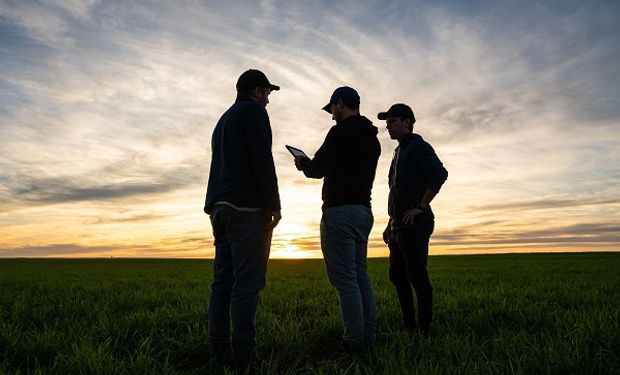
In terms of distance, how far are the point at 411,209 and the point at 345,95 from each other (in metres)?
1.46

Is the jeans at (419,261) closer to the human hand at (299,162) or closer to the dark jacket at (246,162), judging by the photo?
the human hand at (299,162)

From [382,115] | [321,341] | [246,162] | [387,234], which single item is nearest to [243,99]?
[246,162]

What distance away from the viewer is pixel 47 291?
33.9 ft

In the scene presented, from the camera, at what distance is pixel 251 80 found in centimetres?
412

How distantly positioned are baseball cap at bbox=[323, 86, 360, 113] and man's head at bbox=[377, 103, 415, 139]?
2.93 ft

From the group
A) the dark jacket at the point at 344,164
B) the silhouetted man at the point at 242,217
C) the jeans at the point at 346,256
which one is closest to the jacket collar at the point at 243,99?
the silhouetted man at the point at 242,217

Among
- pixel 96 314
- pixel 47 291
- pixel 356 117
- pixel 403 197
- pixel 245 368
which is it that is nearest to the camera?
pixel 245 368

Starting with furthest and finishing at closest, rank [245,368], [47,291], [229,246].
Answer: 1. [47,291]
2. [229,246]
3. [245,368]

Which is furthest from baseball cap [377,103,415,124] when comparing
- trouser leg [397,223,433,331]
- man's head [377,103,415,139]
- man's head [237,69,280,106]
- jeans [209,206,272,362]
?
jeans [209,206,272,362]

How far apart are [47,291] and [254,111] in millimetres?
9066

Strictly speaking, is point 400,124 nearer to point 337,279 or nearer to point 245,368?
point 337,279

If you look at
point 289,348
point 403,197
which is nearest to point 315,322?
point 289,348

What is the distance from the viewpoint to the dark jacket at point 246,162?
3.77m

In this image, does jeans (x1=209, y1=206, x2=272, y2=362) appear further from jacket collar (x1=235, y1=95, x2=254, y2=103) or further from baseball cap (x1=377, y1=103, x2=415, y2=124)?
baseball cap (x1=377, y1=103, x2=415, y2=124)
